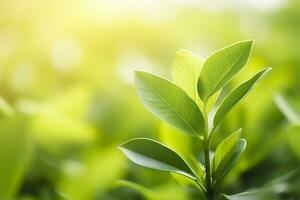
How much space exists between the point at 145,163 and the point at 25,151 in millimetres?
217

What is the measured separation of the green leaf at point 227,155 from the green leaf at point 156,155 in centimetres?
3

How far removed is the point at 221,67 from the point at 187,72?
0.13 feet

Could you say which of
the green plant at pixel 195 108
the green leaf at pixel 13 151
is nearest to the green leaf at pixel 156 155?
the green plant at pixel 195 108

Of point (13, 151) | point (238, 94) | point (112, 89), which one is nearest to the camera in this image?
point (238, 94)

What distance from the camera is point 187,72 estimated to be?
0.60 metres

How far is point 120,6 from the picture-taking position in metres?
1.40

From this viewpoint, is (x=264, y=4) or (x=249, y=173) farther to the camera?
(x=264, y=4)

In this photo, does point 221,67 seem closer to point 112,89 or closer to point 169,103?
point 169,103

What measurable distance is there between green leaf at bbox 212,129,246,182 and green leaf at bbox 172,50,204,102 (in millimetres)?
53

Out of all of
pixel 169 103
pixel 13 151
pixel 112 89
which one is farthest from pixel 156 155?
pixel 112 89

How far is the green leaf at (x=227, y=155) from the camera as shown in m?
0.55

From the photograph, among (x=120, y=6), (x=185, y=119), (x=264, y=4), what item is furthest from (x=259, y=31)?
(x=185, y=119)

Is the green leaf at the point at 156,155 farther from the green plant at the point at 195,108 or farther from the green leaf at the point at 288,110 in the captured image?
the green leaf at the point at 288,110

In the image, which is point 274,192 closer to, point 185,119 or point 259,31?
point 185,119
